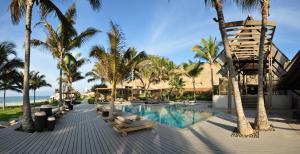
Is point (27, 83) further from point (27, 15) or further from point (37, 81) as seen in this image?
point (37, 81)

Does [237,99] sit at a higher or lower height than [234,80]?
lower

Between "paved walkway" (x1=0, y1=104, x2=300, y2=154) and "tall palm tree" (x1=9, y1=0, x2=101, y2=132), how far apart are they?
0.70 m

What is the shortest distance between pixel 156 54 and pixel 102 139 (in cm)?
3898

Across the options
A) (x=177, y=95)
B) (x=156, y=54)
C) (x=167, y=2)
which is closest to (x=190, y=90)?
(x=177, y=95)

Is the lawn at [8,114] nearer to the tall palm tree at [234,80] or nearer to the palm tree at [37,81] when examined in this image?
the tall palm tree at [234,80]

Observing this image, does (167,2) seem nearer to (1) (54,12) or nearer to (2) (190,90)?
(1) (54,12)

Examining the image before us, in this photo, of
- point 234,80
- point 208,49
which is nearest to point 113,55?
point 234,80

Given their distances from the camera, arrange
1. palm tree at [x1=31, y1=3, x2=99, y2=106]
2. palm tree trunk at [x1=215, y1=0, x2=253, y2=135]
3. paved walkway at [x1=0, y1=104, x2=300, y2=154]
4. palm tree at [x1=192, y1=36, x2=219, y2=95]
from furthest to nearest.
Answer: palm tree at [x1=192, y1=36, x2=219, y2=95]
palm tree at [x1=31, y1=3, x2=99, y2=106]
palm tree trunk at [x1=215, y1=0, x2=253, y2=135]
paved walkway at [x1=0, y1=104, x2=300, y2=154]

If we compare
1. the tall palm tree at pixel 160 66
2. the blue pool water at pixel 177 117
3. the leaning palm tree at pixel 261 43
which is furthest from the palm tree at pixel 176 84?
the leaning palm tree at pixel 261 43

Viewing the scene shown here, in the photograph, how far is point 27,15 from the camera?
1006 cm

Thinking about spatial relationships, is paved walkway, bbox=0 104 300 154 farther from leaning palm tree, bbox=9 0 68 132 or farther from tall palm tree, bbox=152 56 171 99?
tall palm tree, bbox=152 56 171 99

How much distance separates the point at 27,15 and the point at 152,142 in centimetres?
751

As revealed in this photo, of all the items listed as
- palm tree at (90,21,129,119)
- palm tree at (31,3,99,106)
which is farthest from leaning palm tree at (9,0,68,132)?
palm tree at (31,3,99,106)

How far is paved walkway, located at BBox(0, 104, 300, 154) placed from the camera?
248 inches
